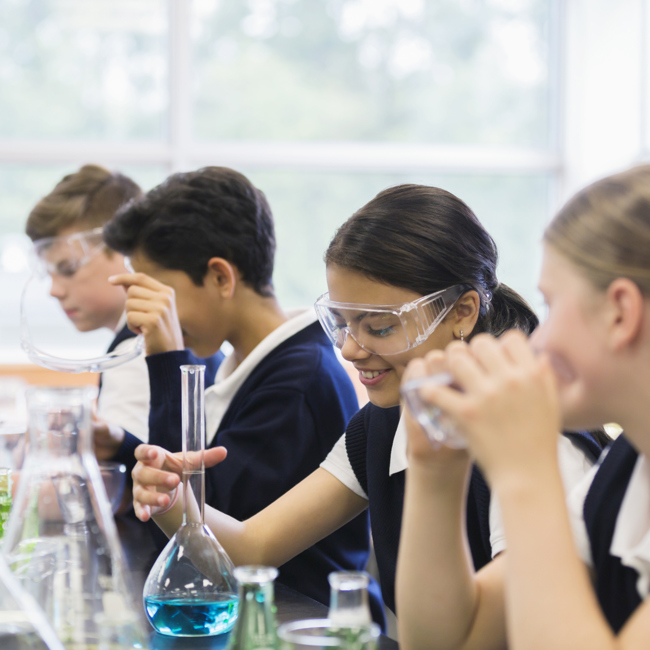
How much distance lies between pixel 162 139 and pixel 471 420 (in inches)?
141

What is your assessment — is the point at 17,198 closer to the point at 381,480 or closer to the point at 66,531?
the point at 381,480

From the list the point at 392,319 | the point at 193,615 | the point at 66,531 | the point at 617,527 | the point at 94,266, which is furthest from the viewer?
the point at 94,266

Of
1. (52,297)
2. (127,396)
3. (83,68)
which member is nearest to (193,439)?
(127,396)

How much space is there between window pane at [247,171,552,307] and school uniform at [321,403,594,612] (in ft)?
8.72

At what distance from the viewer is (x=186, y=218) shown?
70.1 inches

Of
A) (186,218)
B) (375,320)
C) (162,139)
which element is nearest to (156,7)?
(162,139)

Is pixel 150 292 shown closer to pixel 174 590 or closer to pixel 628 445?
pixel 174 590

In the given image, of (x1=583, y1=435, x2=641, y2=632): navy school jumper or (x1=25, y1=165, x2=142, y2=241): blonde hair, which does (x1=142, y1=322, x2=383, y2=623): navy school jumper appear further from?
(x1=25, y1=165, x2=142, y2=241): blonde hair

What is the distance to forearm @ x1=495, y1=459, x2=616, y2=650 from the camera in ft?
2.06

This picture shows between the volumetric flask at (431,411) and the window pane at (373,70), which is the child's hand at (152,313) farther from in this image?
the window pane at (373,70)

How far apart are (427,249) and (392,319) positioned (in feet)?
0.38

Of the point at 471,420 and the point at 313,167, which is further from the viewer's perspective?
the point at 313,167

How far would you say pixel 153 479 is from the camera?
1.03 meters

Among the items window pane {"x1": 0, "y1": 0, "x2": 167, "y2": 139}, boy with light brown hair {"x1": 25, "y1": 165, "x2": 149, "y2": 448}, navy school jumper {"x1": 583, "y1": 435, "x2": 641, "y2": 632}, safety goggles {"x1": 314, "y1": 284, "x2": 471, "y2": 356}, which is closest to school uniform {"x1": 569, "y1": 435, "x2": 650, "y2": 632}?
navy school jumper {"x1": 583, "y1": 435, "x2": 641, "y2": 632}
